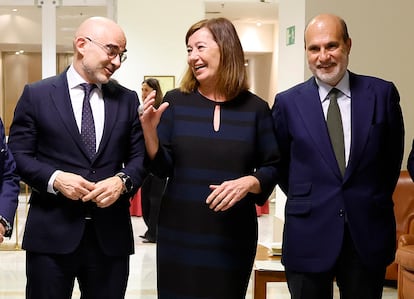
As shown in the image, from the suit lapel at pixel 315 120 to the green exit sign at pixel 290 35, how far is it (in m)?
3.15

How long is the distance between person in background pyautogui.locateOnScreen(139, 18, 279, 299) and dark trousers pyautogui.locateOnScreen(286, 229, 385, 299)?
0.79ft

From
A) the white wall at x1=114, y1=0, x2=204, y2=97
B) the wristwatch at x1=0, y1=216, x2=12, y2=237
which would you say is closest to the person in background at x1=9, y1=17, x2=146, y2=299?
the wristwatch at x1=0, y1=216, x2=12, y2=237

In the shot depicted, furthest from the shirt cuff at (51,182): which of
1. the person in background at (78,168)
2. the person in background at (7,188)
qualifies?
the person in background at (7,188)

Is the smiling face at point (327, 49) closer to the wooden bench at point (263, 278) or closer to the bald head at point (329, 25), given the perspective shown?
the bald head at point (329, 25)

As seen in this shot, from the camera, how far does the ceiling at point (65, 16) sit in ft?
32.5

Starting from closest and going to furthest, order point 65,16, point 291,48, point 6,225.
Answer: point 6,225, point 291,48, point 65,16

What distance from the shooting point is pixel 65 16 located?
32.6ft

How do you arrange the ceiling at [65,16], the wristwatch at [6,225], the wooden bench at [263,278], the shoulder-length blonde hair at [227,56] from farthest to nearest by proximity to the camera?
the ceiling at [65,16] → the wooden bench at [263,278] → the shoulder-length blonde hair at [227,56] → the wristwatch at [6,225]

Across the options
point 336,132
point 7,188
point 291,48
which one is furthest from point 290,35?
point 7,188

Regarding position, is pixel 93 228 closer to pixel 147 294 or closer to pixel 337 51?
pixel 337 51

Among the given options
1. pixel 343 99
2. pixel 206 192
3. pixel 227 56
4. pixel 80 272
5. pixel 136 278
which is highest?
pixel 227 56

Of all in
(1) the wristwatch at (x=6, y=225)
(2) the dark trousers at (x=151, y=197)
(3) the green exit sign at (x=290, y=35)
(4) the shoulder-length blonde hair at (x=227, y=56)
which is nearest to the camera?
(1) the wristwatch at (x=6, y=225)

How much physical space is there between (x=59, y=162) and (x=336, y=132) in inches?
41.5

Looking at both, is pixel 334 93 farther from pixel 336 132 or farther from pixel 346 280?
pixel 346 280
